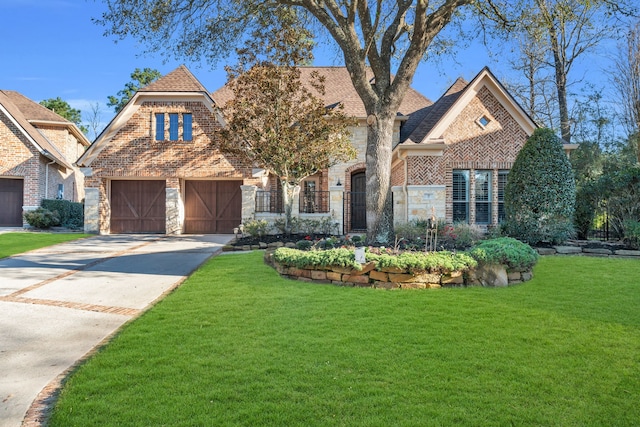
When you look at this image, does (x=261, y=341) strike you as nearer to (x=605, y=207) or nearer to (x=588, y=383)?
(x=588, y=383)

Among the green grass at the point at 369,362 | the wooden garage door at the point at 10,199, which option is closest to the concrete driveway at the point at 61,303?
the green grass at the point at 369,362

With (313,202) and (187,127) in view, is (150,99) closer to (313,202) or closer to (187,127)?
(187,127)

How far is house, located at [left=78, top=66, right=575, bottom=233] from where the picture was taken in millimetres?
15062

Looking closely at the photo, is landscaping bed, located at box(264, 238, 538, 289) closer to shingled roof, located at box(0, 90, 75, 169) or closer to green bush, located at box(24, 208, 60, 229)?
green bush, located at box(24, 208, 60, 229)

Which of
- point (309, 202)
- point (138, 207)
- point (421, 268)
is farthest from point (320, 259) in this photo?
point (138, 207)

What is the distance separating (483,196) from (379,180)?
7.81 meters

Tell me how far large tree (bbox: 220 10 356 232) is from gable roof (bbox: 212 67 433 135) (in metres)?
4.85

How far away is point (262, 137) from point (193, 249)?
3.99 metres

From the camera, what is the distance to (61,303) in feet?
20.4

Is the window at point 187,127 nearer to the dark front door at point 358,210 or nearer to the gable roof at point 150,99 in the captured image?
the gable roof at point 150,99

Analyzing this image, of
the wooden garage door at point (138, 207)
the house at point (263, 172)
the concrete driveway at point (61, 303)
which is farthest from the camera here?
the wooden garage door at point (138, 207)

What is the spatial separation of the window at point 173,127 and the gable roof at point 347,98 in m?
2.10

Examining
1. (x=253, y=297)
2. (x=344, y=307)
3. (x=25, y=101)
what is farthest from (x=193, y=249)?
(x=25, y=101)

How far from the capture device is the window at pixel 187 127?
18.0m
